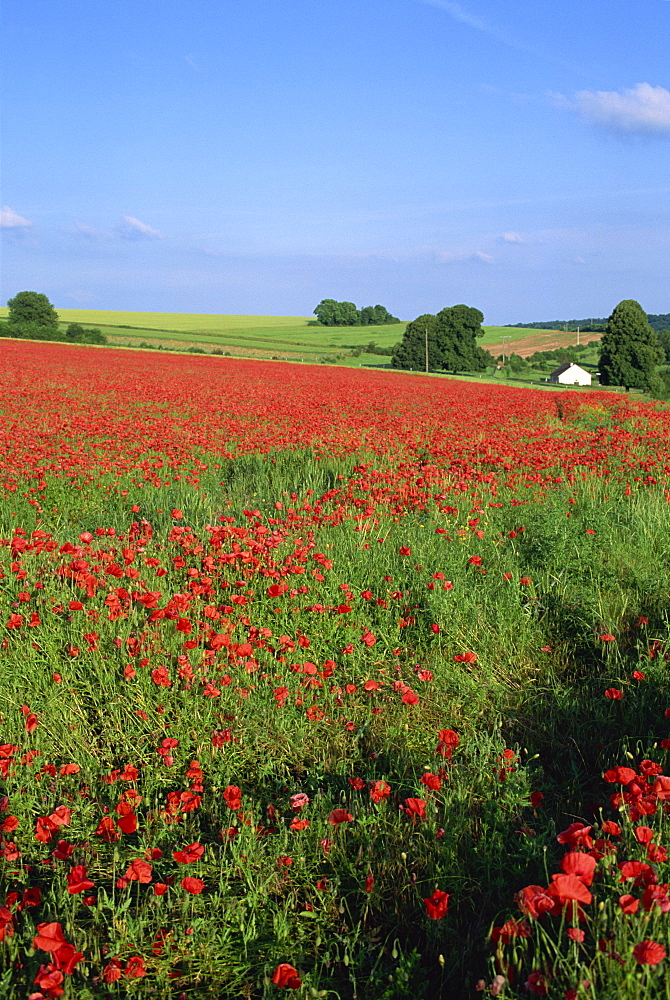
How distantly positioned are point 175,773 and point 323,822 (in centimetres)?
84

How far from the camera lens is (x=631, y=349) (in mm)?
59375

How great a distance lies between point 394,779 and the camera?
3.24m

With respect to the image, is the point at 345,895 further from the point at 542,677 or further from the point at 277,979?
the point at 542,677

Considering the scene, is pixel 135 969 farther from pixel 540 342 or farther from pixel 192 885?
pixel 540 342

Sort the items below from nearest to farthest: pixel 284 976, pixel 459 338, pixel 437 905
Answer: pixel 284 976 → pixel 437 905 → pixel 459 338

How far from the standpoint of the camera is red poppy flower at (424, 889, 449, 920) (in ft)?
7.16

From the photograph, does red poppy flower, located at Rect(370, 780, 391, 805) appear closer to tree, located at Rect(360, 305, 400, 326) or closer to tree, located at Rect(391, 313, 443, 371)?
tree, located at Rect(391, 313, 443, 371)

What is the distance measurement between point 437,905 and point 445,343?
75635 millimetres

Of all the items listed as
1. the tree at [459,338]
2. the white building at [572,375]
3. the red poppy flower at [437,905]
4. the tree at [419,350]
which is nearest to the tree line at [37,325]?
the tree at [419,350]

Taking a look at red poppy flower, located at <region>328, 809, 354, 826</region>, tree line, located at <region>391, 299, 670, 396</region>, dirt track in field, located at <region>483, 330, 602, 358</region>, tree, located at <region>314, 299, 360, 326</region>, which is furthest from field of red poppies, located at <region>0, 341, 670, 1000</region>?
tree, located at <region>314, 299, 360, 326</region>

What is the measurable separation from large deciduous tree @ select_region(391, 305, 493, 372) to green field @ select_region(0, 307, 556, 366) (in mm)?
3925

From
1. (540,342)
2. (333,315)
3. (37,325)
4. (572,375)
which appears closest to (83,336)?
(37,325)

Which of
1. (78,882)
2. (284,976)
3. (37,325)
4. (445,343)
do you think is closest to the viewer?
(284,976)

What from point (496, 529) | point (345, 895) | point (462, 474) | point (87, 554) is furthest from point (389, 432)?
point (345, 895)
